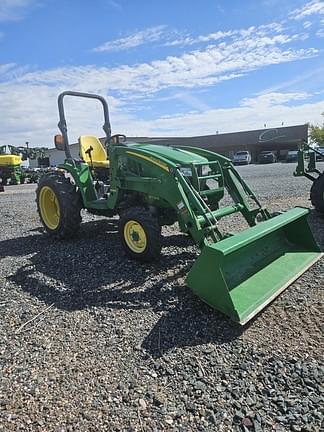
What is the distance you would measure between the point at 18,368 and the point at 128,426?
41.0 inches

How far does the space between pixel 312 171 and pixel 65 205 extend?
211 inches

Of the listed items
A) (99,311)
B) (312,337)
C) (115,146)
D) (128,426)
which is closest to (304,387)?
(312,337)

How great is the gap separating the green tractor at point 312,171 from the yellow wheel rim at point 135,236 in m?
4.20

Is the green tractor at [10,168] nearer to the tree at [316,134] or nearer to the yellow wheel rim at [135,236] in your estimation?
the yellow wheel rim at [135,236]

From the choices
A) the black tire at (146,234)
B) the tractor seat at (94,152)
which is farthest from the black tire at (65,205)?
the black tire at (146,234)

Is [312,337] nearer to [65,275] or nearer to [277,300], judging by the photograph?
[277,300]

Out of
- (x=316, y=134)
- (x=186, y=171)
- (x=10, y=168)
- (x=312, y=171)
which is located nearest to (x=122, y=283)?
(x=186, y=171)

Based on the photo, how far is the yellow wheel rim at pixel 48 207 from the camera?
653cm

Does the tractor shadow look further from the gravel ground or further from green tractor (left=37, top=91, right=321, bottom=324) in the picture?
green tractor (left=37, top=91, right=321, bottom=324)

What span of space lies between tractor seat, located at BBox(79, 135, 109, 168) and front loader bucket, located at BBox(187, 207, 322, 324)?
325 cm

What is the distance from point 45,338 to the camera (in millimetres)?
3180

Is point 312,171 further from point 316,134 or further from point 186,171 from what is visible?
point 316,134

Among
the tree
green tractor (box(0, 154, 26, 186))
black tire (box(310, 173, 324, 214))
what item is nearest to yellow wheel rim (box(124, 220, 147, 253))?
black tire (box(310, 173, 324, 214))

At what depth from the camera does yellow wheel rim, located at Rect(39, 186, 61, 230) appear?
6.53 metres
